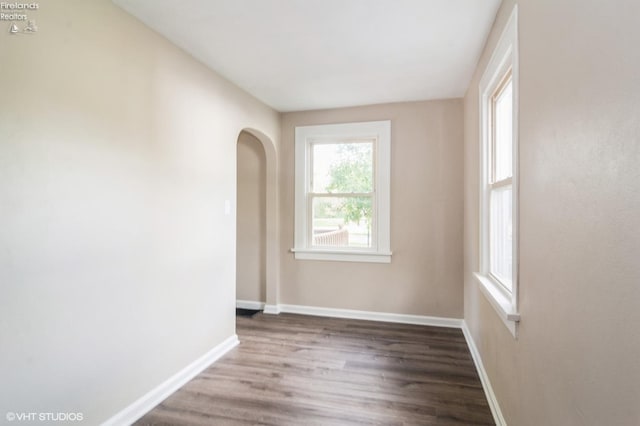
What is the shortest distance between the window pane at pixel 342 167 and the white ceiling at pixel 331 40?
80 centimetres

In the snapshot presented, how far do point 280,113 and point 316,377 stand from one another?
3.05m

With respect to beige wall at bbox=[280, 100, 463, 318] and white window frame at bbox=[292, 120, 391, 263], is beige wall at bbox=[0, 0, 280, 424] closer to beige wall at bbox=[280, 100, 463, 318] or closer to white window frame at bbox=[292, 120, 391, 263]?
white window frame at bbox=[292, 120, 391, 263]

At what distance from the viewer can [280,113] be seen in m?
4.26

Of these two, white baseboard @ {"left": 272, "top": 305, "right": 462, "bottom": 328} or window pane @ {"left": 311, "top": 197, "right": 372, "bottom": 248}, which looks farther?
window pane @ {"left": 311, "top": 197, "right": 372, "bottom": 248}

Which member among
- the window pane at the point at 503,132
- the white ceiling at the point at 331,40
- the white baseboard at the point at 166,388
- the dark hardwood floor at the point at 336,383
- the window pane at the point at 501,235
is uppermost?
the white ceiling at the point at 331,40

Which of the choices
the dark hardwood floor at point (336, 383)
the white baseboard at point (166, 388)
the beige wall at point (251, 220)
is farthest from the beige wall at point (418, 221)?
the white baseboard at point (166, 388)

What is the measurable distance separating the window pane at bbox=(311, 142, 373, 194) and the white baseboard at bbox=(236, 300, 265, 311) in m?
1.65

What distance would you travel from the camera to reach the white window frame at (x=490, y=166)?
5.47 feet

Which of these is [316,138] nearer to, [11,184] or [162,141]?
[162,141]

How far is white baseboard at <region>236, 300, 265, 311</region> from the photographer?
4395 mm

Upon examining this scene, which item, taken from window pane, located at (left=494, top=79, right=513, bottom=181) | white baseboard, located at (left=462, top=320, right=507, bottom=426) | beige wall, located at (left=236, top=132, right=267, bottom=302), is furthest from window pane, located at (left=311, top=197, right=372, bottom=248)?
window pane, located at (left=494, top=79, right=513, bottom=181)

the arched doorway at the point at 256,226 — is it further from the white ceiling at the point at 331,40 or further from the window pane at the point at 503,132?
the window pane at the point at 503,132

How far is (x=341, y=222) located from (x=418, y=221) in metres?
0.91

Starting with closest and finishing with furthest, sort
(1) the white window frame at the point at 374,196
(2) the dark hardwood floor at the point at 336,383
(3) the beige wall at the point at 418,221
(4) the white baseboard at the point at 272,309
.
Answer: (2) the dark hardwood floor at the point at 336,383 < (3) the beige wall at the point at 418,221 < (1) the white window frame at the point at 374,196 < (4) the white baseboard at the point at 272,309
